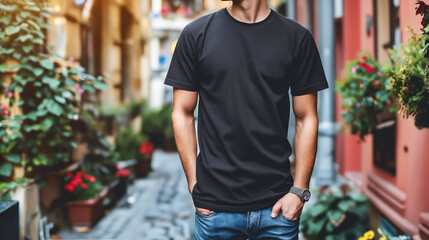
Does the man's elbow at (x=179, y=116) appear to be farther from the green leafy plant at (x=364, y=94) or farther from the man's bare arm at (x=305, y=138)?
the green leafy plant at (x=364, y=94)

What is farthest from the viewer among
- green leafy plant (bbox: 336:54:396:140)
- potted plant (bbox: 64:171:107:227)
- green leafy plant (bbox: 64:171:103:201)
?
potted plant (bbox: 64:171:107:227)

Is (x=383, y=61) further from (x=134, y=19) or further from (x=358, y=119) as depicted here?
(x=134, y=19)

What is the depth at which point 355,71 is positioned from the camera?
4703 millimetres

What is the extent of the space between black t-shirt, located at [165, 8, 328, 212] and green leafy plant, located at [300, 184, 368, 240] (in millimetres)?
3003

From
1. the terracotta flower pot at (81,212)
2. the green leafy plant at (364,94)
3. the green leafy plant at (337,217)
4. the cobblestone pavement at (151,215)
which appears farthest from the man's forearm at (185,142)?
the terracotta flower pot at (81,212)

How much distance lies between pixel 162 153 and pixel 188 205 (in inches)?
337

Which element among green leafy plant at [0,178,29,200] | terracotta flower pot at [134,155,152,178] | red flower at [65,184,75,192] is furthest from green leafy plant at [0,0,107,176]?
terracotta flower pot at [134,155,152,178]

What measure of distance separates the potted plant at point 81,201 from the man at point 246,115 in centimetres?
437

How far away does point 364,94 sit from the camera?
4.65 metres

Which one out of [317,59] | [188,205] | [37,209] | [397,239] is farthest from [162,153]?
[317,59]

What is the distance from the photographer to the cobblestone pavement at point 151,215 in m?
6.23

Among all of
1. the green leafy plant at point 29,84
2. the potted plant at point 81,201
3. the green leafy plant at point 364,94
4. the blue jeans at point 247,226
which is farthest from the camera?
the potted plant at point 81,201

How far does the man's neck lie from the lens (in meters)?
2.32

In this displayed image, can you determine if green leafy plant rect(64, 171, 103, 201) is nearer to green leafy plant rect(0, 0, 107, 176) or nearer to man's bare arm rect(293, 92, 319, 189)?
green leafy plant rect(0, 0, 107, 176)
